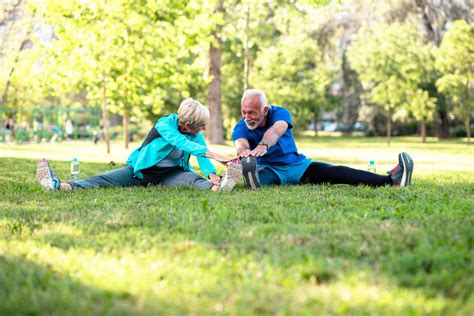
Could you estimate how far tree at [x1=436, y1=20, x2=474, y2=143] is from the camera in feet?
101

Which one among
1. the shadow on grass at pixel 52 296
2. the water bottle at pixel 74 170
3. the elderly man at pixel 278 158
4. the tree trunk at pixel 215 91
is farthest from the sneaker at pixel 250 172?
the tree trunk at pixel 215 91

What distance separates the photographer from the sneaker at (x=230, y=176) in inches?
268

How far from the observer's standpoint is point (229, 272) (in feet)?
10.7

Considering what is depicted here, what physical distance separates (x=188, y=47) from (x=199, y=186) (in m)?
11.7

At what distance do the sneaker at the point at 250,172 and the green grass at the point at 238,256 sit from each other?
107cm

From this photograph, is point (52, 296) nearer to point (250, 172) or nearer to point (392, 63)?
point (250, 172)

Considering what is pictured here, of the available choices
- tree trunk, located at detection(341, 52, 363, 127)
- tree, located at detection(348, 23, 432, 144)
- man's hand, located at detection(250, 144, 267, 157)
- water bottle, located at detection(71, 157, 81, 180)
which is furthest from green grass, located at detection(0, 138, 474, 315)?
tree trunk, located at detection(341, 52, 363, 127)

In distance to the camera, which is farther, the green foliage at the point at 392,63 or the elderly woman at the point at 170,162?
the green foliage at the point at 392,63

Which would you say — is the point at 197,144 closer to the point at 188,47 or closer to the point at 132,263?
the point at 132,263

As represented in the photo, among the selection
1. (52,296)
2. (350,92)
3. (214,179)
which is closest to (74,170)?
(214,179)

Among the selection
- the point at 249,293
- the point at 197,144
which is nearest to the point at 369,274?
the point at 249,293

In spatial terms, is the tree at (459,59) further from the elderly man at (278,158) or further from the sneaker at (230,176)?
the sneaker at (230,176)

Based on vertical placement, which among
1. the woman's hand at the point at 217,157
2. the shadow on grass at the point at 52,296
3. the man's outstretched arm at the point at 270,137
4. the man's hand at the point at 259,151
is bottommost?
the shadow on grass at the point at 52,296

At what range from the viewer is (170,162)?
759 cm
